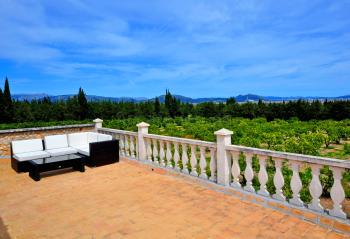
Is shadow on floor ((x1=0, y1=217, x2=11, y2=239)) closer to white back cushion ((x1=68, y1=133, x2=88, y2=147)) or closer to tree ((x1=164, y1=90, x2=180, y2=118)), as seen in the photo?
white back cushion ((x1=68, y1=133, x2=88, y2=147))

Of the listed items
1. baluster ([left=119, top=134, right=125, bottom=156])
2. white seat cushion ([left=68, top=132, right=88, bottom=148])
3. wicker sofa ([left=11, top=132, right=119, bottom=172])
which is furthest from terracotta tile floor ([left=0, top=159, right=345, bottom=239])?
white seat cushion ([left=68, top=132, right=88, bottom=148])

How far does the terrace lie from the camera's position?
3.12 meters

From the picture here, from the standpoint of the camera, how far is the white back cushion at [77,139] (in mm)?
7500

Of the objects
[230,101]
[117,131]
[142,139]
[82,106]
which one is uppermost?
[82,106]

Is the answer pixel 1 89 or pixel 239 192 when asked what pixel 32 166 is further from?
pixel 1 89

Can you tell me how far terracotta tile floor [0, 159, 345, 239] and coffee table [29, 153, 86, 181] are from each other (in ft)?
0.84

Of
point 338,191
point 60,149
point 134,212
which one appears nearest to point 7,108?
point 60,149

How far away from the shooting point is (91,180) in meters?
5.46

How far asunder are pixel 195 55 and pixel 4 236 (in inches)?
863

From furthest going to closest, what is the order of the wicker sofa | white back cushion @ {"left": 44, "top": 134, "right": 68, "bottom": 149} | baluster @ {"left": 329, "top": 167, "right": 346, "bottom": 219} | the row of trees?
the row of trees → white back cushion @ {"left": 44, "top": 134, "right": 68, "bottom": 149} → the wicker sofa → baluster @ {"left": 329, "top": 167, "right": 346, "bottom": 219}

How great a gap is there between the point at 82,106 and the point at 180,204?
29.2 m

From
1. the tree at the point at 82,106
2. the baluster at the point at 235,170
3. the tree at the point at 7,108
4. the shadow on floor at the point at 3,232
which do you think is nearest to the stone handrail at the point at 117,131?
the baluster at the point at 235,170

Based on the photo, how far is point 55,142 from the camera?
23.5ft

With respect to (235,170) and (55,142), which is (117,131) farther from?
(235,170)
